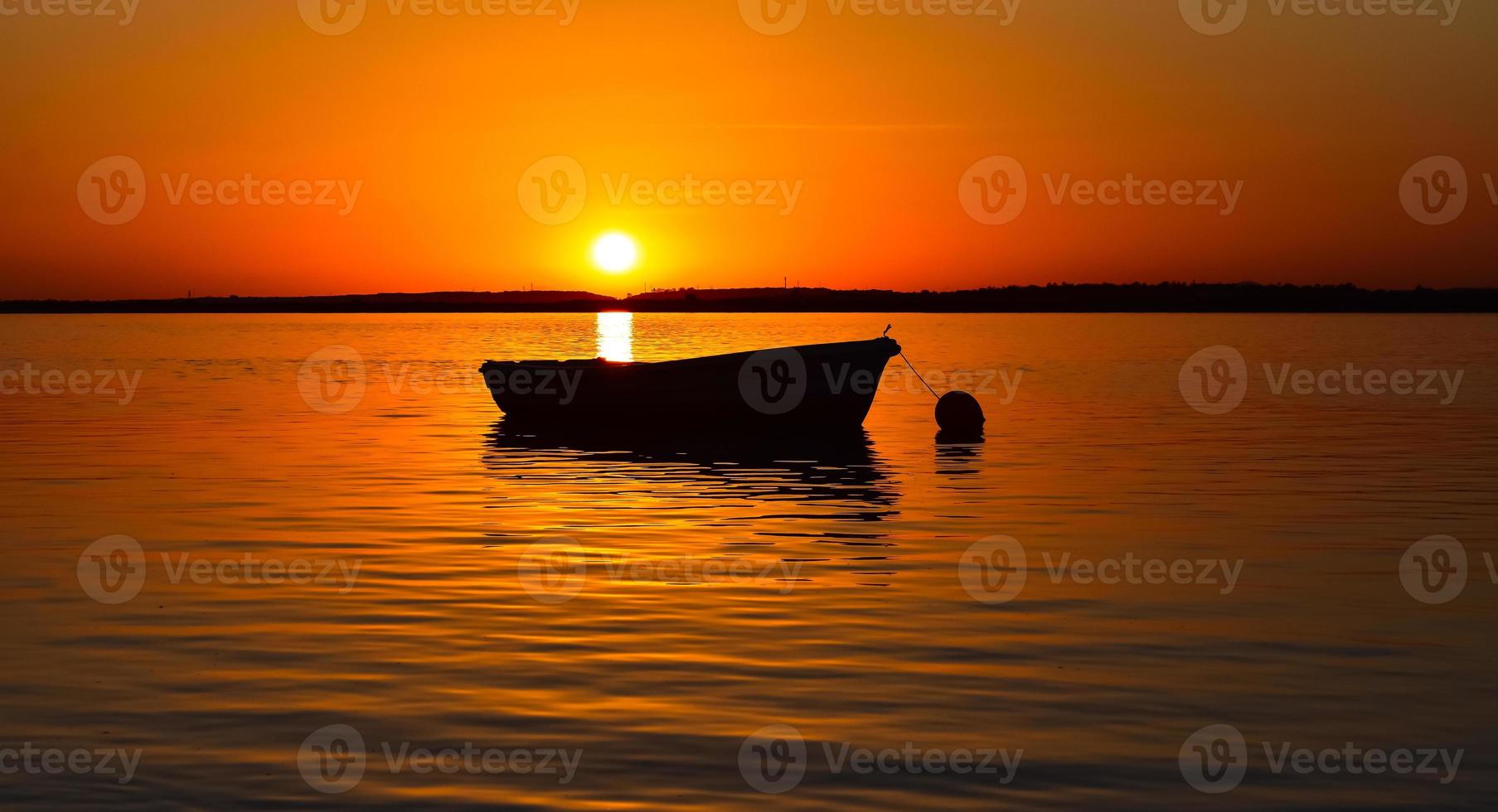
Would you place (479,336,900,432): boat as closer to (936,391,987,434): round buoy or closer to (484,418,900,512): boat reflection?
(484,418,900,512): boat reflection

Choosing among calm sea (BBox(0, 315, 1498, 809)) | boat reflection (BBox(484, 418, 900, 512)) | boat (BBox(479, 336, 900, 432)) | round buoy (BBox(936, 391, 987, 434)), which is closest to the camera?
calm sea (BBox(0, 315, 1498, 809))

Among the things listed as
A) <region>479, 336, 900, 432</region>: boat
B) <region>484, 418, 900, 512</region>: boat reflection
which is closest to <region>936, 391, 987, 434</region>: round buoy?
<region>479, 336, 900, 432</region>: boat

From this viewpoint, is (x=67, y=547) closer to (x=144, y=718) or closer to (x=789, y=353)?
(x=144, y=718)

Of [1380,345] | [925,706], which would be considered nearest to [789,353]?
[925,706]

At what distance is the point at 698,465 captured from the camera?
96.2 ft

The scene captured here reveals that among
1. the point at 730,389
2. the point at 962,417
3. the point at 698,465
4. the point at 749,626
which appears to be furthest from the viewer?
the point at 730,389

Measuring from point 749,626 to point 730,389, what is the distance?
2255cm

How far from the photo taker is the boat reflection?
24.4 meters

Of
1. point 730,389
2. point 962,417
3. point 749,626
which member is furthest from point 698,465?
point 749,626

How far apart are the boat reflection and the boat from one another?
410 mm

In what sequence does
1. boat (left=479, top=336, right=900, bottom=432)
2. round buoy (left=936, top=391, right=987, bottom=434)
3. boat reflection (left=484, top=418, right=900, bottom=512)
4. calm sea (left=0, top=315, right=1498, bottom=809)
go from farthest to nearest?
boat (left=479, top=336, right=900, bottom=432) < round buoy (left=936, top=391, right=987, bottom=434) < boat reflection (left=484, top=418, right=900, bottom=512) < calm sea (left=0, top=315, right=1498, bottom=809)

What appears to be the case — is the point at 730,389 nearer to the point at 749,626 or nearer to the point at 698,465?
the point at 698,465

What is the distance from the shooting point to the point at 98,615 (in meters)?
13.9

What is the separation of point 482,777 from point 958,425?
87.0 feet
